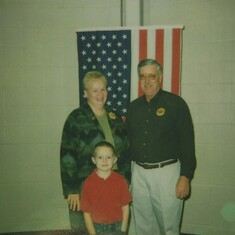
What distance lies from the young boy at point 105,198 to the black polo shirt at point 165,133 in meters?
0.44

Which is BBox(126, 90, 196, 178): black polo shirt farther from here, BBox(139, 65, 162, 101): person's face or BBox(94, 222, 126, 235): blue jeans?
BBox(94, 222, 126, 235): blue jeans

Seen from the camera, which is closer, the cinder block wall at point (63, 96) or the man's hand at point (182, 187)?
the man's hand at point (182, 187)

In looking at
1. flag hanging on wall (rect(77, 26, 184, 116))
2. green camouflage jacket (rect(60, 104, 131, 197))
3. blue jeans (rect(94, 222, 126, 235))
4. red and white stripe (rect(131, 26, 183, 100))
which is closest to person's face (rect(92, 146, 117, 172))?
green camouflage jacket (rect(60, 104, 131, 197))

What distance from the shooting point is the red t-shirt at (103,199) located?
233 centimetres

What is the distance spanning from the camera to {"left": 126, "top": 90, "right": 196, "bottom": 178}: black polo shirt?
2708 millimetres

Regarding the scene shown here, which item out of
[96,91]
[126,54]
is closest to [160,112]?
[96,91]

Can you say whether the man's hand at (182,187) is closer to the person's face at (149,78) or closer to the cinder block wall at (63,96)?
the person's face at (149,78)

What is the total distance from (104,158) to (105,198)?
0.32m

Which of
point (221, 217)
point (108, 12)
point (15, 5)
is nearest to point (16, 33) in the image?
point (15, 5)

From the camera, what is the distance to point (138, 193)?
2.85 metres

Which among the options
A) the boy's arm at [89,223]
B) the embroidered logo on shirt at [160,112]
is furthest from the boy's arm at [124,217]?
the embroidered logo on shirt at [160,112]

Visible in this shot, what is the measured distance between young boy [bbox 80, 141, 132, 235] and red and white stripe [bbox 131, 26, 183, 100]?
121 cm

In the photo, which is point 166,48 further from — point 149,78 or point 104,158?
point 104,158

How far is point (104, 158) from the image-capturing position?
2385mm
